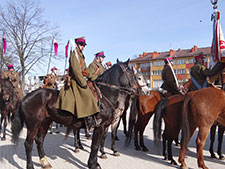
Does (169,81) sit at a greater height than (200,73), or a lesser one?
lesser

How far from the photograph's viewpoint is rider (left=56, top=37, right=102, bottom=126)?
14.0 ft

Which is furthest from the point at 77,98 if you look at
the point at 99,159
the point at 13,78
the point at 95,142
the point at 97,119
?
the point at 13,78

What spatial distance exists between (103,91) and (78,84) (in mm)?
604

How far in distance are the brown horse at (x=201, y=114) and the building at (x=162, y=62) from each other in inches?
2112

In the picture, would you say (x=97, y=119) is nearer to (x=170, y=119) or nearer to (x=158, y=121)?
(x=158, y=121)

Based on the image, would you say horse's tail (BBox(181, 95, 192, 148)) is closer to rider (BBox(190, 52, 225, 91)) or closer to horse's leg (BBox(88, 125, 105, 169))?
rider (BBox(190, 52, 225, 91))

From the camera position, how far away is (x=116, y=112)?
469 centimetres

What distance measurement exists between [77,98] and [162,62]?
200ft

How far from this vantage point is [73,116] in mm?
4477

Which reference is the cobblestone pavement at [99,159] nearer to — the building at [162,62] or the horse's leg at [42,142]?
the horse's leg at [42,142]

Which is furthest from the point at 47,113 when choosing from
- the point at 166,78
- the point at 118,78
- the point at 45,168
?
the point at 166,78

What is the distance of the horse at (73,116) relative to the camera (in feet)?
14.9

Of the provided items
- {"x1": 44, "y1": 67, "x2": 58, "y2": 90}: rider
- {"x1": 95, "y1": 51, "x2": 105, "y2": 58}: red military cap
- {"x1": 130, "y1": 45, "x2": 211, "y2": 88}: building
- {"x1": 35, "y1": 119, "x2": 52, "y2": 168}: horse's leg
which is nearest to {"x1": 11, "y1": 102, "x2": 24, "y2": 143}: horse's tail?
{"x1": 35, "y1": 119, "x2": 52, "y2": 168}: horse's leg

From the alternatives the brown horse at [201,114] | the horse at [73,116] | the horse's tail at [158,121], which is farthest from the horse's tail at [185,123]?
the horse at [73,116]
